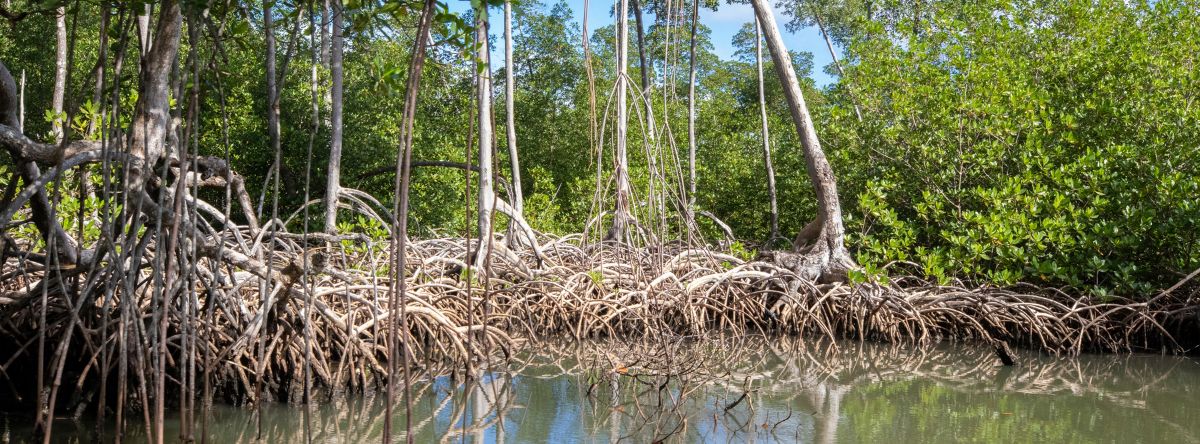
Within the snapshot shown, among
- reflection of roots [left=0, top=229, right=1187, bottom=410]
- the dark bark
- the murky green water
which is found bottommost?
the murky green water

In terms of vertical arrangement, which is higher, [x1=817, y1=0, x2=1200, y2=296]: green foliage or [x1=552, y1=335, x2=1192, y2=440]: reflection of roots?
[x1=817, y1=0, x2=1200, y2=296]: green foliage

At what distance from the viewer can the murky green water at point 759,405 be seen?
142 inches

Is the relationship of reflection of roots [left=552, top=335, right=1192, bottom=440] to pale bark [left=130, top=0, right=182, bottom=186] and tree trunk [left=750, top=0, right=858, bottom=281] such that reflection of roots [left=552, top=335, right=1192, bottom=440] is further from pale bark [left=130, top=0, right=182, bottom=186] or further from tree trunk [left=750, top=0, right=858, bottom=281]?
pale bark [left=130, top=0, right=182, bottom=186]

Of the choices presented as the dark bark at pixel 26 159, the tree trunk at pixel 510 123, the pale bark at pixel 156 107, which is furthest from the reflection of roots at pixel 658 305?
the pale bark at pixel 156 107

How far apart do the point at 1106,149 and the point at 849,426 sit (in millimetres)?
3986

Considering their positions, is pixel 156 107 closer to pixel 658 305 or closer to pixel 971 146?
pixel 658 305

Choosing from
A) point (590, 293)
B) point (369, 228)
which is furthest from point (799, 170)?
point (369, 228)

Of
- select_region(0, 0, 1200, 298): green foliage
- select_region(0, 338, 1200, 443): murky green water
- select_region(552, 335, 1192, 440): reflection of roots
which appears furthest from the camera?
select_region(0, 0, 1200, 298): green foliage

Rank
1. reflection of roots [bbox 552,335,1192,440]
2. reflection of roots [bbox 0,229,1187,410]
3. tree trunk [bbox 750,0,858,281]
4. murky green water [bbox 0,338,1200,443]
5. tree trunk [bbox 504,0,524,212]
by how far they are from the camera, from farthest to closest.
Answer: tree trunk [bbox 504,0,524,212], tree trunk [bbox 750,0,858,281], reflection of roots [bbox 0,229,1187,410], reflection of roots [bbox 552,335,1192,440], murky green water [bbox 0,338,1200,443]

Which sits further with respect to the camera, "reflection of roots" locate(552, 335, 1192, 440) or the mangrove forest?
"reflection of roots" locate(552, 335, 1192, 440)

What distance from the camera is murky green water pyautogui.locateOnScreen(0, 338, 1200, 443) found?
360 cm

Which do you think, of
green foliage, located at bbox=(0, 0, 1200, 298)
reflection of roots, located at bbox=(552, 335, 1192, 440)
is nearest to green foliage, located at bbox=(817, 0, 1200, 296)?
green foliage, located at bbox=(0, 0, 1200, 298)

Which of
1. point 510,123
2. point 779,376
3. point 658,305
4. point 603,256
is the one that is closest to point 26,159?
point 658,305

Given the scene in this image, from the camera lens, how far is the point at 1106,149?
663cm
